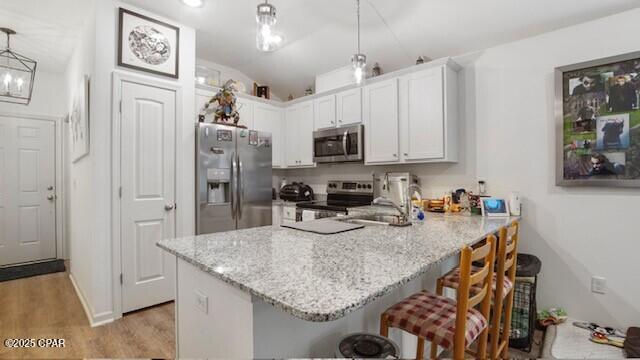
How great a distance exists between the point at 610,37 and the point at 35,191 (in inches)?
258

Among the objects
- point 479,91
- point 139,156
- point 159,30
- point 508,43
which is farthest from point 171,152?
point 508,43

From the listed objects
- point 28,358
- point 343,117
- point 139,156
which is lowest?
point 28,358

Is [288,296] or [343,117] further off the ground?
[343,117]

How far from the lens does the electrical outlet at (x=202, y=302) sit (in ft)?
3.86

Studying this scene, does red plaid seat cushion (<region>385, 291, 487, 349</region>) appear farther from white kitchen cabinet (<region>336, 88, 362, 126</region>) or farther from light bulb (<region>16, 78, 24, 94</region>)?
light bulb (<region>16, 78, 24, 94</region>)

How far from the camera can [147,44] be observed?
2.73 meters

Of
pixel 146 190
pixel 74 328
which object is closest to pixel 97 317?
pixel 74 328

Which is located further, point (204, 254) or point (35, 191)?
point (35, 191)

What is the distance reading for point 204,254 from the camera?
4.05 feet

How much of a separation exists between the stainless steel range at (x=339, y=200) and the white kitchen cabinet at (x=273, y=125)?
0.83 metres

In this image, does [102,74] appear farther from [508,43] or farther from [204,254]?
[508,43]

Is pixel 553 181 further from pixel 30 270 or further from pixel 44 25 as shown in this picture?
pixel 30 270

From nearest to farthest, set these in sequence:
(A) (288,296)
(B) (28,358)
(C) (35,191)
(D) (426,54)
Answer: (A) (288,296)
(B) (28,358)
(D) (426,54)
(C) (35,191)

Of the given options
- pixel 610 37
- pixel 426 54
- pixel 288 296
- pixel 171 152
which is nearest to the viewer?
pixel 288 296
